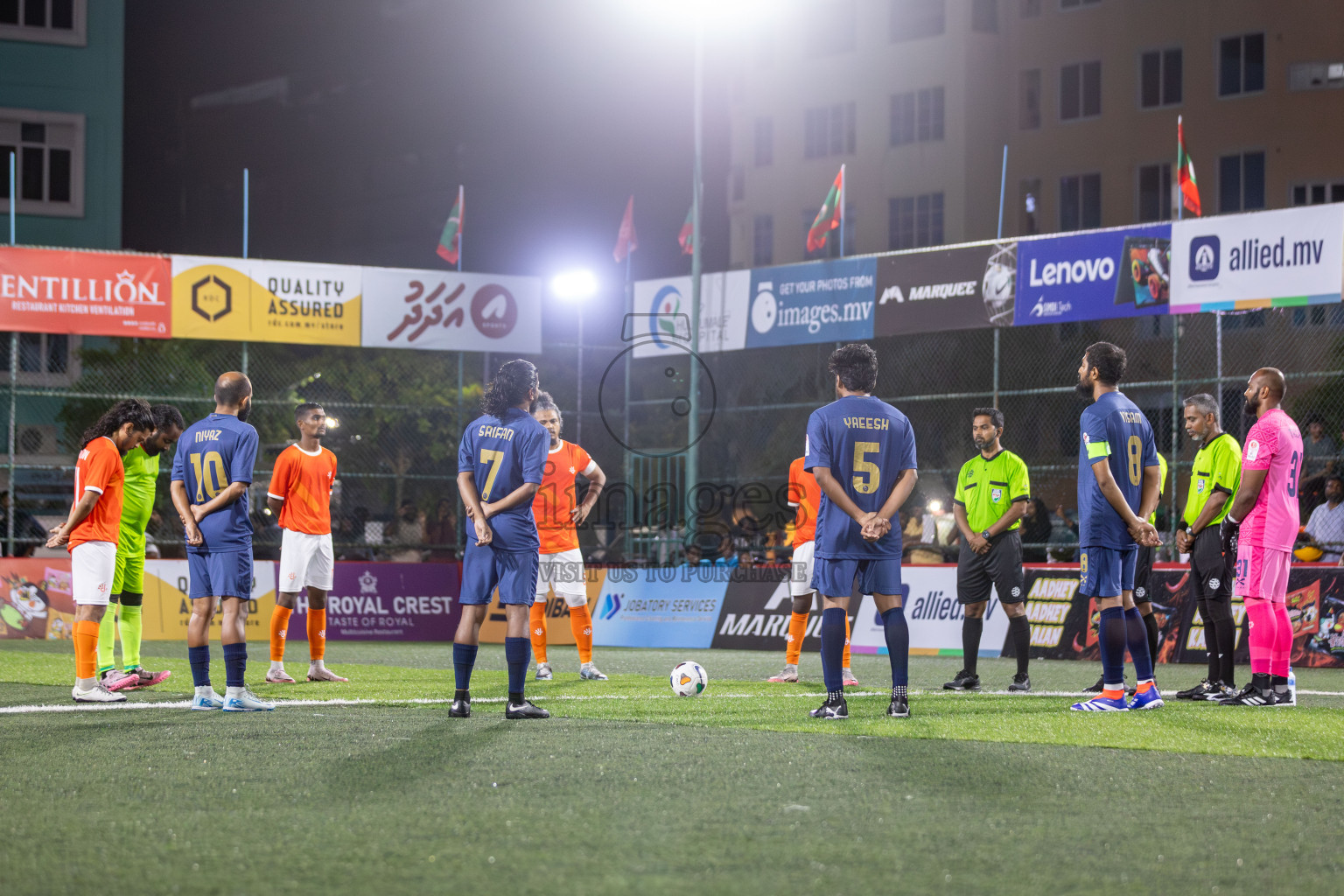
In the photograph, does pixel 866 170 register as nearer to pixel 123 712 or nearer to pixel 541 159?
pixel 541 159

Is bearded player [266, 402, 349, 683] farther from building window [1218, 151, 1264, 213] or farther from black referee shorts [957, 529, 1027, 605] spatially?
building window [1218, 151, 1264, 213]

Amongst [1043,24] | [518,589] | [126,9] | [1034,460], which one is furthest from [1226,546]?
[126,9]

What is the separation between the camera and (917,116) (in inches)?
1670

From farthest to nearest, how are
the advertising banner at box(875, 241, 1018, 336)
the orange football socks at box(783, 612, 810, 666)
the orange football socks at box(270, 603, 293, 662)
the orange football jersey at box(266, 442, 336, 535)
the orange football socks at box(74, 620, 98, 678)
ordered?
1. the advertising banner at box(875, 241, 1018, 336)
2. the orange football jersey at box(266, 442, 336, 535)
3. the orange football socks at box(783, 612, 810, 666)
4. the orange football socks at box(270, 603, 293, 662)
5. the orange football socks at box(74, 620, 98, 678)

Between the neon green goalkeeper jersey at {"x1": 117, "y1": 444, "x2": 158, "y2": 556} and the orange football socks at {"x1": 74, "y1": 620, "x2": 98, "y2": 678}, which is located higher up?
Answer: the neon green goalkeeper jersey at {"x1": 117, "y1": 444, "x2": 158, "y2": 556}

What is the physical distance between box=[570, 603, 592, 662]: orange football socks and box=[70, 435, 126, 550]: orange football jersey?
3.79 metres

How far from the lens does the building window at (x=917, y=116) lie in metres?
41.9

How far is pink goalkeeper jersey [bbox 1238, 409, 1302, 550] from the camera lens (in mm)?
8766

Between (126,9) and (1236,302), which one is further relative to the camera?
(126,9)

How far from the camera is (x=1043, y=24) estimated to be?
4031 cm

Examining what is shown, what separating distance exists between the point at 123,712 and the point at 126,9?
43168 millimetres

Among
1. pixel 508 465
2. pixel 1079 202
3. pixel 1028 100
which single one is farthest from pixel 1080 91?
pixel 508 465

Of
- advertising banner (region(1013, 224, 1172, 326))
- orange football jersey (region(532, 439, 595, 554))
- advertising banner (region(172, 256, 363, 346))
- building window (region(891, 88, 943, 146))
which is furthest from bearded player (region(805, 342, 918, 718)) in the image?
building window (region(891, 88, 943, 146))

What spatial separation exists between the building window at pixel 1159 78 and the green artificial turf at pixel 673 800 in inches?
1328
